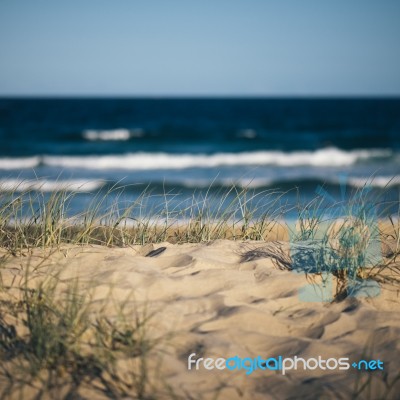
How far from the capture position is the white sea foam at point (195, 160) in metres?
16.6

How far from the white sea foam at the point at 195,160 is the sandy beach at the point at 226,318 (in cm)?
1372

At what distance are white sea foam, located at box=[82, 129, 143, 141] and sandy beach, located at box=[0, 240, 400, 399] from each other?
21.4 m

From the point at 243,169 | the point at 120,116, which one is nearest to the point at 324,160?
the point at 243,169

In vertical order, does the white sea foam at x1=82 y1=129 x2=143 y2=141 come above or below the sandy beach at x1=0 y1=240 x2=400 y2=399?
above

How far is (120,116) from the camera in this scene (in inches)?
1385

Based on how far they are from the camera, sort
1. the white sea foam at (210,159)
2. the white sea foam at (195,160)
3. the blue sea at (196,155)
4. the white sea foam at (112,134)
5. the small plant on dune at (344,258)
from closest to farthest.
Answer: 1. the small plant on dune at (344,258)
2. the blue sea at (196,155)
3. the white sea foam at (195,160)
4. the white sea foam at (210,159)
5. the white sea foam at (112,134)

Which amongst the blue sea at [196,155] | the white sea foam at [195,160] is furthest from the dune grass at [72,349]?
the white sea foam at [195,160]

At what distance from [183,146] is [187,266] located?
18.9 m

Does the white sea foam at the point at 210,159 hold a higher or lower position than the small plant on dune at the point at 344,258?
lower

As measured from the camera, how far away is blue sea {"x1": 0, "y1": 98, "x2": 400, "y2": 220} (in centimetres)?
1155

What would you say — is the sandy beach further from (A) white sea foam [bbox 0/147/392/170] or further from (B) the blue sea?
(A) white sea foam [bbox 0/147/392/170]

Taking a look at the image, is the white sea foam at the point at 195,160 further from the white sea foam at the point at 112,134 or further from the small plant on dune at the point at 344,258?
the small plant on dune at the point at 344,258

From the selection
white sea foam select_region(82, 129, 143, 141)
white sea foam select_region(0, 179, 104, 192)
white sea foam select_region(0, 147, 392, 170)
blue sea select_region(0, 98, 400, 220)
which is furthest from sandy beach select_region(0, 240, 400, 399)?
white sea foam select_region(82, 129, 143, 141)

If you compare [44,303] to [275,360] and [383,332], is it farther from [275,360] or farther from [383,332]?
[383,332]
